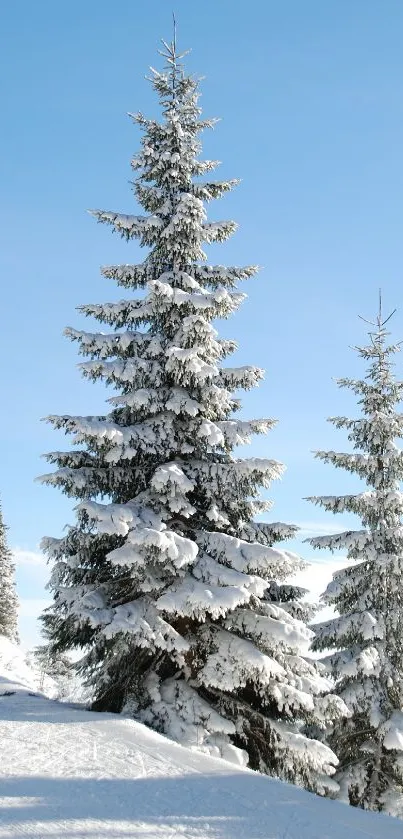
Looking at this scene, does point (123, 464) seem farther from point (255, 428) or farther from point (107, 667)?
point (107, 667)

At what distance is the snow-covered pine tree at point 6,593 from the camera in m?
45.4

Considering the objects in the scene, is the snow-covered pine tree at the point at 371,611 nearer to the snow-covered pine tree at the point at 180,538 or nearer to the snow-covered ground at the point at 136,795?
the snow-covered pine tree at the point at 180,538

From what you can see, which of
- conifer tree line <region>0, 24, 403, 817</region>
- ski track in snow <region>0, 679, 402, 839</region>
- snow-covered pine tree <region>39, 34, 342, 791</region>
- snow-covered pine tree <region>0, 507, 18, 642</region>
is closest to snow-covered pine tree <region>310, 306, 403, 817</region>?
conifer tree line <region>0, 24, 403, 817</region>

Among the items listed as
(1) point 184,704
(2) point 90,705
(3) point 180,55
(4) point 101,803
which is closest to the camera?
(4) point 101,803

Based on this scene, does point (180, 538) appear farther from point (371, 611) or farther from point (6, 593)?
point (6, 593)

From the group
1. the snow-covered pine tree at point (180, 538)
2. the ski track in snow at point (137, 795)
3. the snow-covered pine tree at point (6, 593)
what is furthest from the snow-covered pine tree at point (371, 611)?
the snow-covered pine tree at point (6, 593)

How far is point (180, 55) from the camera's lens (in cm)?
1606

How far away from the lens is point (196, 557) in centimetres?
1197

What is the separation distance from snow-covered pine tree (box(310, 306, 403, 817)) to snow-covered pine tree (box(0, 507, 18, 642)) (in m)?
33.4

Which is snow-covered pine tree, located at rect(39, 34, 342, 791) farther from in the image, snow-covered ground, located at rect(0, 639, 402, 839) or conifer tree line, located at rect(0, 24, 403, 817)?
snow-covered ground, located at rect(0, 639, 402, 839)

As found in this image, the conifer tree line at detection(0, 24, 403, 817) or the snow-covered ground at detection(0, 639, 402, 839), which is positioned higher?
the conifer tree line at detection(0, 24, 403, 817)

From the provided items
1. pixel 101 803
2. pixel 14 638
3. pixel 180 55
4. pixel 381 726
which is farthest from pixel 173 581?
pixel 14 638

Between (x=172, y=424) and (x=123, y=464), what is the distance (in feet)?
4.17

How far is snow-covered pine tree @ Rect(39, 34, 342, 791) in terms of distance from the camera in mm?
10984
